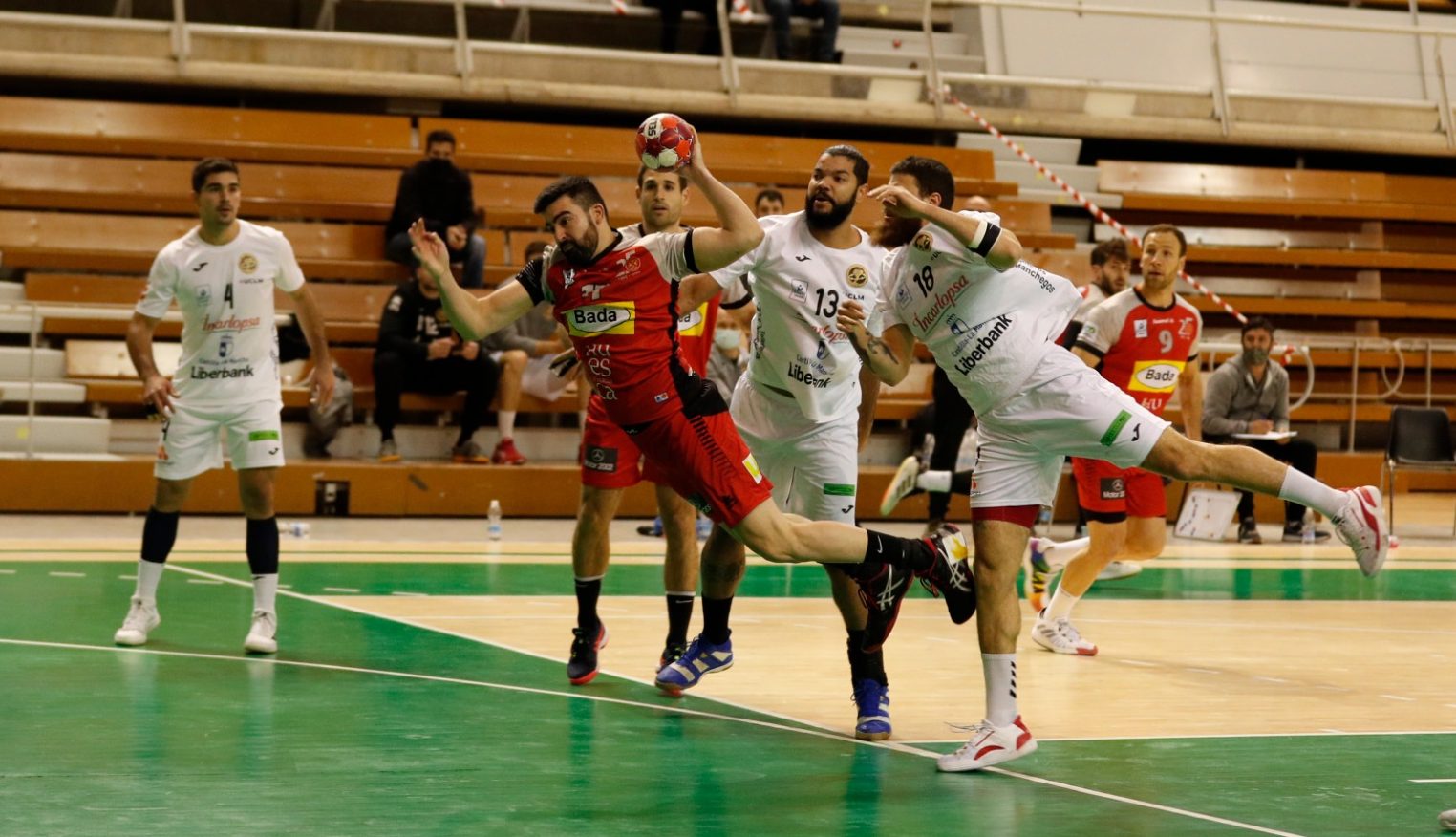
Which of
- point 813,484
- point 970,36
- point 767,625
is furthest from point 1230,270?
point 813,484

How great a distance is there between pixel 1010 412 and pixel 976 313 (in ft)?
1.24

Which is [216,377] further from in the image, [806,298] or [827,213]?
[827,213]

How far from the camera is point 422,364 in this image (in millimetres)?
14867

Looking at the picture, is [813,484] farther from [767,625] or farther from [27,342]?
[27,342]

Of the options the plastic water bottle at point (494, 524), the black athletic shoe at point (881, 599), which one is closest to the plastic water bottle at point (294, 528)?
the plastic water bottle at point (494, 524)

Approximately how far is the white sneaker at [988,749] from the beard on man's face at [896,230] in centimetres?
185

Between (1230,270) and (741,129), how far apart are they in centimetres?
588

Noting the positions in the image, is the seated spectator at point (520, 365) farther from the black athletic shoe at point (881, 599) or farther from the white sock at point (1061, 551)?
the black athletic shoe at point (881, 599)

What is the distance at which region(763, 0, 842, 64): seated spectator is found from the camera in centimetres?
1914

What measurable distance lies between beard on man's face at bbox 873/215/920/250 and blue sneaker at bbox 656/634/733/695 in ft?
6.00

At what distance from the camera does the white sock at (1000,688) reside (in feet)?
20.0

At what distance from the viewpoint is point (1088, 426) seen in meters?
6.24

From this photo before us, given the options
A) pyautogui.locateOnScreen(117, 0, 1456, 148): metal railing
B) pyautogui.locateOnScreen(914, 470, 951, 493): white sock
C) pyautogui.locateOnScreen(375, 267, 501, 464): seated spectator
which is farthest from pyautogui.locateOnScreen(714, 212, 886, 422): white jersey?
pyautogui.locateOnScreen(117, 0, 1456, 148): metal railing

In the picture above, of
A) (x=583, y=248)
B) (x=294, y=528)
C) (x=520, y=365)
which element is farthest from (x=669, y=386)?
(x=520, y=365)
